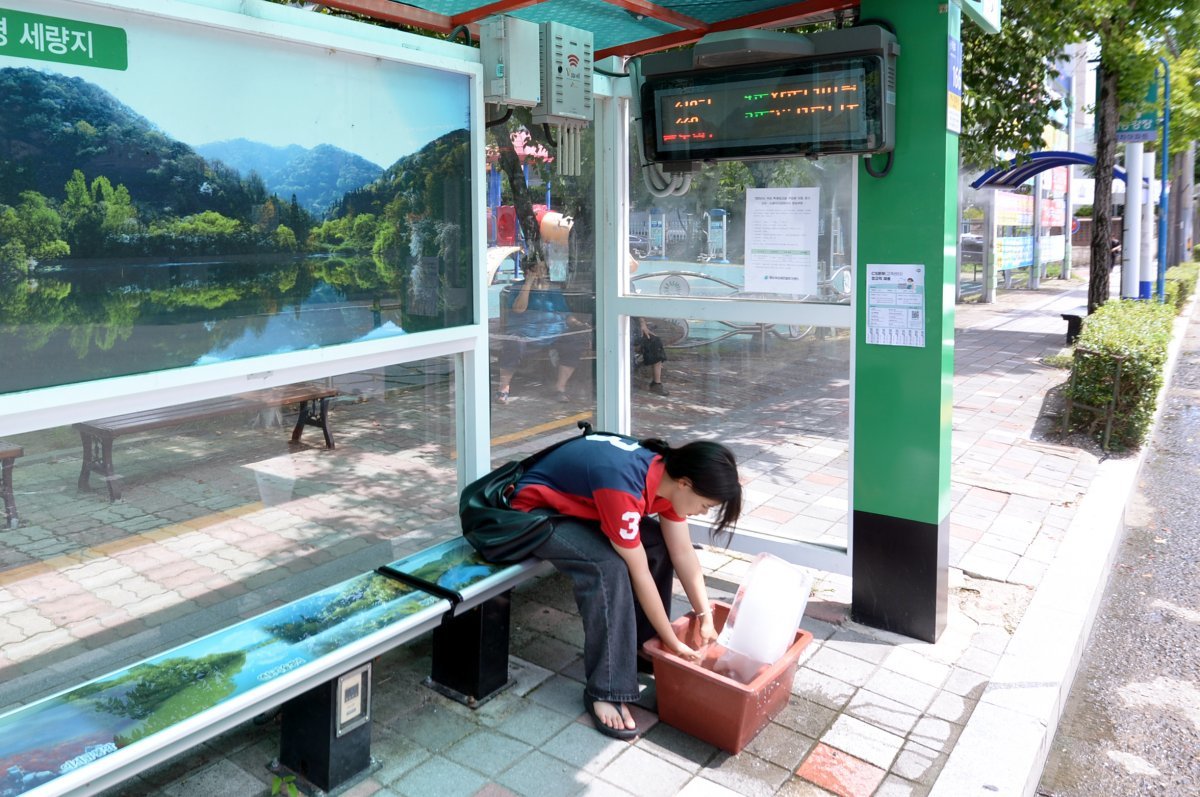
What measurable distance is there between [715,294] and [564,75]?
49.7 inches

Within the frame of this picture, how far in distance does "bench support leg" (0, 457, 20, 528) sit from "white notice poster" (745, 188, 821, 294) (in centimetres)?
309

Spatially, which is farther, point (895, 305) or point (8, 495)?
point (895, 305)

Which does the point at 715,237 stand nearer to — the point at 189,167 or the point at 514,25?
the point at 514,25

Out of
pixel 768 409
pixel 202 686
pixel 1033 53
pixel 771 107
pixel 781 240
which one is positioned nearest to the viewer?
pixel 202 686

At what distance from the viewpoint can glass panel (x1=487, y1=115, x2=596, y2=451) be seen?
4.55m

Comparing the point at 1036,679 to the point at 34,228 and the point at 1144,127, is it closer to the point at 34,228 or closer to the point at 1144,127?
the point at 34,228

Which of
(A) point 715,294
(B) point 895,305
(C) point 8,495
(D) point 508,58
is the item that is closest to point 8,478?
(C) point 8,495

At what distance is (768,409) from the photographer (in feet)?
16.7

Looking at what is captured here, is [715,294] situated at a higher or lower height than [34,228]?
lower

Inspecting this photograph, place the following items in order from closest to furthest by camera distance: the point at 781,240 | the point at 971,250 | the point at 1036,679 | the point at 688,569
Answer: the point at 688,569
the point at 1036,679
the point at 781,240
the point at 971,250

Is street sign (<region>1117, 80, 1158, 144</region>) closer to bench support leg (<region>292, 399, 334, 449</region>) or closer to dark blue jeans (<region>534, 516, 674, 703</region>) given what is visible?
dark blue jeans (<region>534, 516, 674, 703</region>)

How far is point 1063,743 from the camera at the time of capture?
3.67 meters

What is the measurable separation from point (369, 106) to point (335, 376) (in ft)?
3.43

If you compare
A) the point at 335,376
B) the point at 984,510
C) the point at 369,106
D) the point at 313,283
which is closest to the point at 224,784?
the point at 335,376
